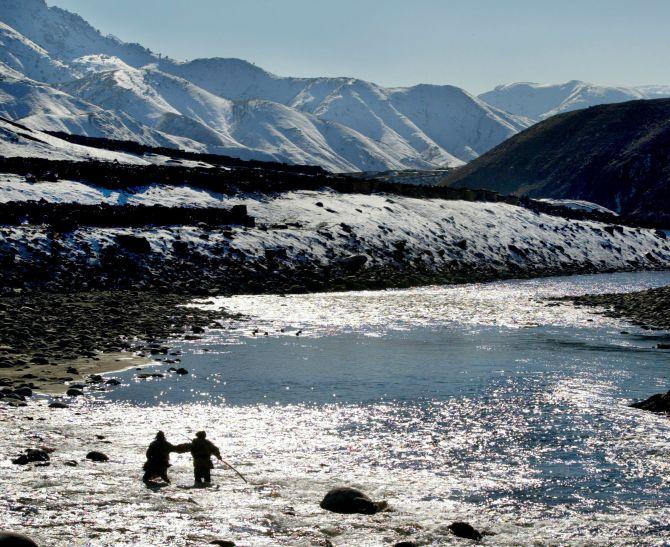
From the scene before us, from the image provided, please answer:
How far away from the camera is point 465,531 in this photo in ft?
43.0

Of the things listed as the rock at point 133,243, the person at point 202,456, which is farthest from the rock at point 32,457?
the rock at point 133,243

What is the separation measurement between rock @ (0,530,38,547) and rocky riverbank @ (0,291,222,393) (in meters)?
11.7

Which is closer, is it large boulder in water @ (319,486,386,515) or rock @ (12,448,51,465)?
large boulder in water @ (319,486,386,515)

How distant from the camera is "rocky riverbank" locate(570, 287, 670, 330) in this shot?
41.0 metres

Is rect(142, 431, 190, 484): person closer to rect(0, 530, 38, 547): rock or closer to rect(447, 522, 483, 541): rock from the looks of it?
rect(0, 530, 38, 547): rock

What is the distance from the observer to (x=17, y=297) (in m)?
40.8

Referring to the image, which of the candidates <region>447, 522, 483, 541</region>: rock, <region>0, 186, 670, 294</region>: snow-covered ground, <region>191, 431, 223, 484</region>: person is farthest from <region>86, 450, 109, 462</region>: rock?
<region>0, 186, 670, 294</region>: snow-covered ground

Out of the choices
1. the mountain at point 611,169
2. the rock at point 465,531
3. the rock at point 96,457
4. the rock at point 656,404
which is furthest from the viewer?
the mountain at point 611,169

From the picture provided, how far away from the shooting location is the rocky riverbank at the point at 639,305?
134 ft

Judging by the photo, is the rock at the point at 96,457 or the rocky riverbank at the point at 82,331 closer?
the rock at the point at 96,457

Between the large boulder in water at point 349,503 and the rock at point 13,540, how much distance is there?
5.09 m

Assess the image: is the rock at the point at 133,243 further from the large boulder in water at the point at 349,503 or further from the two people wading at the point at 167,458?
the large boulder in water at the point at 349,503

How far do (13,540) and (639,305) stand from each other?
1642 inches

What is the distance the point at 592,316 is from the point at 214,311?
64.4 feet
